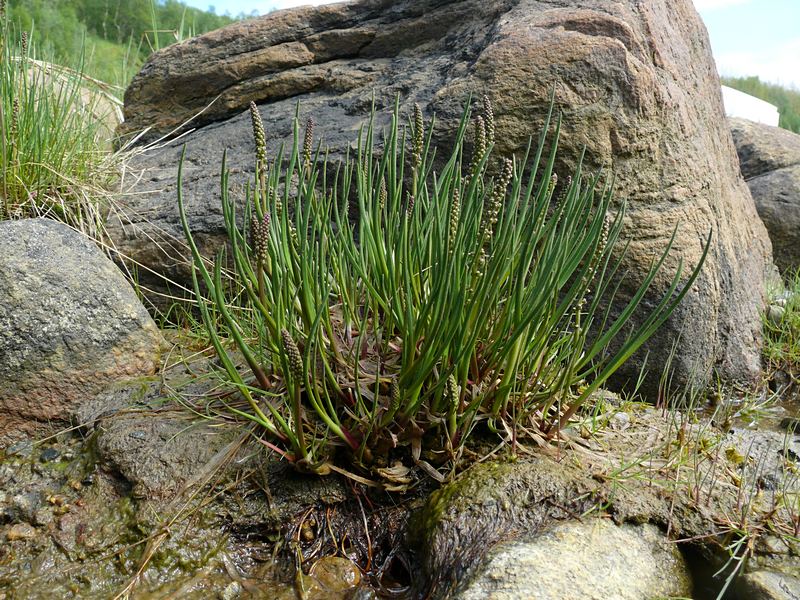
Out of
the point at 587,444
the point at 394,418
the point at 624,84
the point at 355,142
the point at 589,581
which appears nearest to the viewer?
the point at 589,581

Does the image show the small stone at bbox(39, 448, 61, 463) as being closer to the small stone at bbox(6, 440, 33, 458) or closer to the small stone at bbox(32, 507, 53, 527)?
the small stone at bbox(6, 440, 33, 458)

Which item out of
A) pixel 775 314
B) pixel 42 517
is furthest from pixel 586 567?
pixel 775 314

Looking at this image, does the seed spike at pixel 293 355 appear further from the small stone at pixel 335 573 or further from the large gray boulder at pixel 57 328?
the large gray boulder at pixel 57 328

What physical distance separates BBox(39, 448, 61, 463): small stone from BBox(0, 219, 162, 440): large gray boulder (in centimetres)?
16

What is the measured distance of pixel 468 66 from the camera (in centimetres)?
332

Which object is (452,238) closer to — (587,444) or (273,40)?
(587,444)

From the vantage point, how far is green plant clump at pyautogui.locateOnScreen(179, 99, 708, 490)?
190cm

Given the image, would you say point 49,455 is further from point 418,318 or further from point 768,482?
point 768,482

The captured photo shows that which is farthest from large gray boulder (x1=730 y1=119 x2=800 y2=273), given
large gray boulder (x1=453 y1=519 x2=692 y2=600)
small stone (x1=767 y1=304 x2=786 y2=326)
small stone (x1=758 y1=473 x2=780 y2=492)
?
large gray boulder (x1=453 y1=519 x2=692 y2=600)

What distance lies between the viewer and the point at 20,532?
1.99 metres

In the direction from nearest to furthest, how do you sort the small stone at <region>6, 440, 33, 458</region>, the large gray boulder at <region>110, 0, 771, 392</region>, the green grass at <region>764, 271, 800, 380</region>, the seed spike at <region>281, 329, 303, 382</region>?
1. the seed spike at <region>281, 329, 303, 382</region>
2. the small stone at <region>6, 440, 33, 458</region>
3. the large gray boulder at <region>110, 0, 771, 392</region>
4. the green grass at <region>764, 271, 800, 380</region>

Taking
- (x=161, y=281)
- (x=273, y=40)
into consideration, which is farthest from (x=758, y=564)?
(x=273, y=40)

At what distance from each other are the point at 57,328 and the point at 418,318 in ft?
4.39

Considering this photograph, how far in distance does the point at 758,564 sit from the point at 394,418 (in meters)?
1.01
